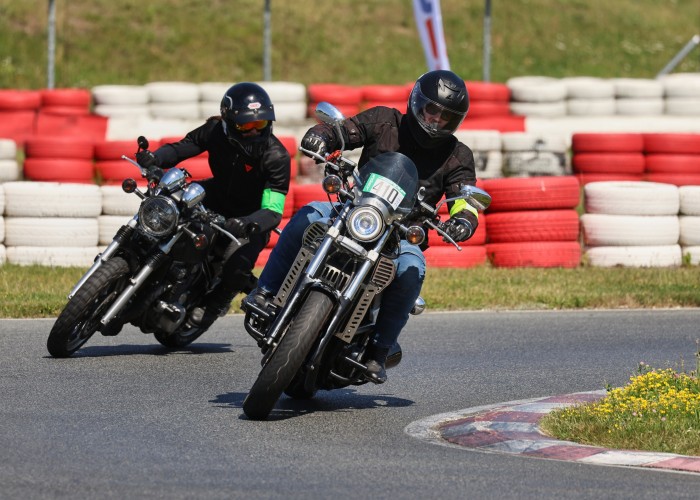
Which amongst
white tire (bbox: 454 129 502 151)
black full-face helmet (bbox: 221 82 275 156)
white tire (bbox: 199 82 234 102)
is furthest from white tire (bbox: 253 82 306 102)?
black full-face helmet (bbox: 221 82 275 156)

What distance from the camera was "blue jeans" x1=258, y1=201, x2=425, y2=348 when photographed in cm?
737

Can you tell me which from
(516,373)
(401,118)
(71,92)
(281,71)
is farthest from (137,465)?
(281,71)

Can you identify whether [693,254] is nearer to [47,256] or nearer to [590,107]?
[47,256]

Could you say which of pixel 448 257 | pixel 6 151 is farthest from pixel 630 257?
pixel 6 151

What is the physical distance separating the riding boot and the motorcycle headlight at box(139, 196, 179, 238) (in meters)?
1.92

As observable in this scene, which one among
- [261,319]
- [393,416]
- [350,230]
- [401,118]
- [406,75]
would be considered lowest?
[393,416]

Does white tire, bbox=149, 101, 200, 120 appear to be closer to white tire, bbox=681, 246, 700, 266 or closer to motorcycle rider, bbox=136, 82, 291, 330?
white tire, bbox=681, 246, 700, 266

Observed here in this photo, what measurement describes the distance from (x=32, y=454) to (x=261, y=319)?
1646mm

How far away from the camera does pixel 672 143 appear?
18.0 metres

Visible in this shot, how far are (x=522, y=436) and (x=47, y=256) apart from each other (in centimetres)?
804

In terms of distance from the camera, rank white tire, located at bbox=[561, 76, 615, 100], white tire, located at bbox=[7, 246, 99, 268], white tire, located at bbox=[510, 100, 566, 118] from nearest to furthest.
A: white tire, located at bbox=[7, 246, 99, 268], white tire, located at bbox=[510, 100, 566, 118], white tire, located at bbox=[561, 76, 615, 100]

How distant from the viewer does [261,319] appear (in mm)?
7324

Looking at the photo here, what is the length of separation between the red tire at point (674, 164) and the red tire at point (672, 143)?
0.07 m

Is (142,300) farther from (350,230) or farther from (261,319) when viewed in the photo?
(350,230)
